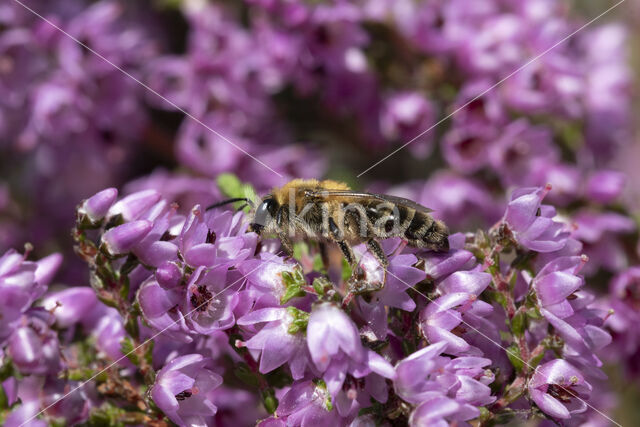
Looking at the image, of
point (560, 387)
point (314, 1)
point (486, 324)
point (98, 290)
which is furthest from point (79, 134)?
point (560, 387)

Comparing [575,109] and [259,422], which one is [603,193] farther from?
[259,422]

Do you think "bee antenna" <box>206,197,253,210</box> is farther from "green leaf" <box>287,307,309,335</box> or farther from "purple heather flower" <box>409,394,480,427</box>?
"purple heather flower" <box>409,394,480,427</box>

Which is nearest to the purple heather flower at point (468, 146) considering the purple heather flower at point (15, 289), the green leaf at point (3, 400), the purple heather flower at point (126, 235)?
the purple heather flower at point (126, 235)

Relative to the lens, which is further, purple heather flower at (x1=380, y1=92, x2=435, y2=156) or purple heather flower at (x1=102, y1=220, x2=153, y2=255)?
purple heather flower at (x1=380, y1=92, x2=435, y2=156)

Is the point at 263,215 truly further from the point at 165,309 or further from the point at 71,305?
the point at 71,305

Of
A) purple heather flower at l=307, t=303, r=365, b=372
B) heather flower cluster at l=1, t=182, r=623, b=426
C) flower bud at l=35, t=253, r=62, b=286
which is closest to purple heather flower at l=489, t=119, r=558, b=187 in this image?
heather flower cluster at l=1, t=182, r=623, b=426

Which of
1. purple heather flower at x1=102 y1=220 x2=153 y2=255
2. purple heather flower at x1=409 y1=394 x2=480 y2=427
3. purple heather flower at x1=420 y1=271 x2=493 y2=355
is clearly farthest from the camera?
purple heather flower at x1=102 y1=220 x2=153 y2=255

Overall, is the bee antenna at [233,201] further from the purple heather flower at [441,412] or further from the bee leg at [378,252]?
the purple heather flower at [441,412]

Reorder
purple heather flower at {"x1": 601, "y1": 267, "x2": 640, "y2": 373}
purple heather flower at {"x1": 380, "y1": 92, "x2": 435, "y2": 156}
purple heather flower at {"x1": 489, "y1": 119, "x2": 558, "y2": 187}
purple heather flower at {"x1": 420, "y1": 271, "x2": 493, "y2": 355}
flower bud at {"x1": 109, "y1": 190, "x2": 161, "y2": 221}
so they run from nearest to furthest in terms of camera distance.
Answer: purple heather flower at {"x1": 420, "y1": 271, "x2": 493, "y2": 355}, flower bud at {"x1": 109, "y1": 190, "x2": 161, "y2": 221}, purple heather flower at {"x1": 601, "y1": 267, "x2": 640, "y2": 373}, purple heather flower at {"x1": 489, "y1": 119, "x2": 558, "y2": 187}, purple heather flower at {"x1": 380, "y1": 92, "x2": 435, "y2": 156}
